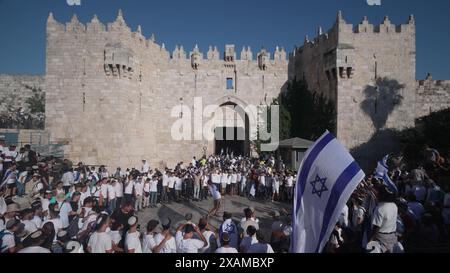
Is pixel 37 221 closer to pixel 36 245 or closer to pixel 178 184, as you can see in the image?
pixel 36 245

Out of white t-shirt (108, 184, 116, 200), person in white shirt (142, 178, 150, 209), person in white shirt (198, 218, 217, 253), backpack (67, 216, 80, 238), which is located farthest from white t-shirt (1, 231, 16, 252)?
person in white shirt (142, 178, 150, 209)

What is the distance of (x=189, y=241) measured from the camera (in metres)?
3.53

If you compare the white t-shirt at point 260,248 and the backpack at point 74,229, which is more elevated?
the white t-shirt at point 260,248

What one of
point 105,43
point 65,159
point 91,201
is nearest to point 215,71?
point 105,43

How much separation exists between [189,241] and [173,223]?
3604 mm

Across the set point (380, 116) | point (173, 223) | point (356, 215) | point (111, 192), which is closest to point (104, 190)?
point (111, 192)

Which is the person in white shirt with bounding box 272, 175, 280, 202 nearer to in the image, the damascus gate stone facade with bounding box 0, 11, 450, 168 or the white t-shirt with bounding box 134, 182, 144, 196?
the white t-shirt with bounding box 134, 182, 144, 196

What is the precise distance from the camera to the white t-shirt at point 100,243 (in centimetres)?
325

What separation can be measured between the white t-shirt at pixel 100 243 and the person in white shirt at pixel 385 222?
347 cm

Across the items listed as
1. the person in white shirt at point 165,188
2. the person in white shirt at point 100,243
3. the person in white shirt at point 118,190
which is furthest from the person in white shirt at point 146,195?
the person in white shirt at point 100,243

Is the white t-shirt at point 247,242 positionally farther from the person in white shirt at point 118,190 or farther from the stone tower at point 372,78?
the stone tower at point 372,78

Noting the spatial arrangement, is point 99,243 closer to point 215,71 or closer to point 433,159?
point 433,159

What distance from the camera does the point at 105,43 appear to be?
12930 mm
